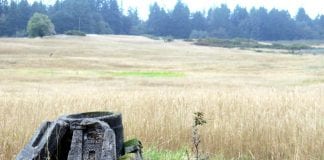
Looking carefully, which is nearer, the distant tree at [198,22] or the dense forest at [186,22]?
the dense forest at [186,22]

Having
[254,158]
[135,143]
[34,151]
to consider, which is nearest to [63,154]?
[34,151]

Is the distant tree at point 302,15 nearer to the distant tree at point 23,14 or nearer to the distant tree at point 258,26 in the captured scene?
the distant tree at point 258,26

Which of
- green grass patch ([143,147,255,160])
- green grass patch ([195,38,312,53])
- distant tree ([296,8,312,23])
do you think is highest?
distant tree ([296,8,312,23])

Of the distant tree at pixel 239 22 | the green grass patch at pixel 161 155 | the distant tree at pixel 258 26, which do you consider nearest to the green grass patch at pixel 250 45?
the distant tree at pixel 258 26

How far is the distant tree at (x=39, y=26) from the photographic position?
287 ft

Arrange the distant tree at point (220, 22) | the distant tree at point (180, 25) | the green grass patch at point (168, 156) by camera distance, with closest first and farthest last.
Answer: the green grass patch at point (168, 156)
the distant tree at point (180, 25)
the distant tree at point (220, 22)

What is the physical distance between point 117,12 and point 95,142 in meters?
132

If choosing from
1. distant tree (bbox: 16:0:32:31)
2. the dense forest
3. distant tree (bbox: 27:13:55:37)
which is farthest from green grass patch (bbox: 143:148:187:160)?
the dense forest

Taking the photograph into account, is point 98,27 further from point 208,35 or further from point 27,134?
point 27,134

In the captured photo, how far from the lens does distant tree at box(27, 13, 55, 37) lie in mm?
87562

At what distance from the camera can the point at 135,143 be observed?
5.25m

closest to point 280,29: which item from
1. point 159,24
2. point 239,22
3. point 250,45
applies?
point 239,22

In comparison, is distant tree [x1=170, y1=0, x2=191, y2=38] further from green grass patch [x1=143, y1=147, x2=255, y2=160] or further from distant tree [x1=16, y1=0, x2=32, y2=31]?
green grass patch [x1=143, y1=147, x2=255, y2=160]

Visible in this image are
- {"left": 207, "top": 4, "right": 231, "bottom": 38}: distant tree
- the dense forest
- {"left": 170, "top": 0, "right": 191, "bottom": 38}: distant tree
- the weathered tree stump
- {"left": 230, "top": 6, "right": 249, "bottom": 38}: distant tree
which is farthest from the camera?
{"left": 230, "top": 6, "right": 249, "bottom": 38}: distant tree
